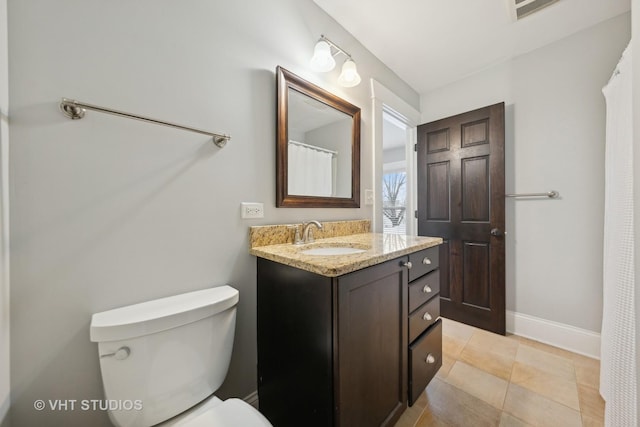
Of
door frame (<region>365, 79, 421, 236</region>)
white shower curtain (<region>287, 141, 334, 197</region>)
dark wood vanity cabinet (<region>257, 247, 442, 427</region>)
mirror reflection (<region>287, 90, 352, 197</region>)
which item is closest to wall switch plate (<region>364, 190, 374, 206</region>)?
door frame (<region>365, 79, 421, 236</region>)

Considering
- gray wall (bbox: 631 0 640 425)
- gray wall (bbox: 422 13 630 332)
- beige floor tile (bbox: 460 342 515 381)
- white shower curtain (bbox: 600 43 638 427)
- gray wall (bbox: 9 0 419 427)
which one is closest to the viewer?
gray wall (bbox: 631 0 640 425)

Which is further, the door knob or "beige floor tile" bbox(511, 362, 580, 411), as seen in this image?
the door knob

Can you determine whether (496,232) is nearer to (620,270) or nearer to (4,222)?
(620,270)

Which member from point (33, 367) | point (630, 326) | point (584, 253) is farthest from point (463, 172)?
point (33, 367)

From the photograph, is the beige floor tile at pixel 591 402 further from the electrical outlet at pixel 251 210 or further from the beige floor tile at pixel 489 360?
the electrical outlet at pixel 251 210

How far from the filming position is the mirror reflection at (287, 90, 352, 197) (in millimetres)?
1386

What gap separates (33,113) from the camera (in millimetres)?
709

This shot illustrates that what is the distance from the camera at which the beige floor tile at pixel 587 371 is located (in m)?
1.42

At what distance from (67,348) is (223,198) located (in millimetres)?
733

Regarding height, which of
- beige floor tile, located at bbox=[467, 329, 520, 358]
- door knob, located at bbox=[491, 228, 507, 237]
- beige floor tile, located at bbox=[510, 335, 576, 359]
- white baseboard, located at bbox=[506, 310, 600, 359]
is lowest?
beige floor tile, located at bbox=[510, 335, 576, 359]

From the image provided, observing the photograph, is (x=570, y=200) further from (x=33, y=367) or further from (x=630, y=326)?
(x=33, y=367)

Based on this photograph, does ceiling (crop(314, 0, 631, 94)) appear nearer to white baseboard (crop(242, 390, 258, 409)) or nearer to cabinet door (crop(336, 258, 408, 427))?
cabinet door (crop(336, 258, 408, 427))

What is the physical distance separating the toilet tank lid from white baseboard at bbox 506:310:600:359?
2.44 m

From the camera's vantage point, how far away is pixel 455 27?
170cm
